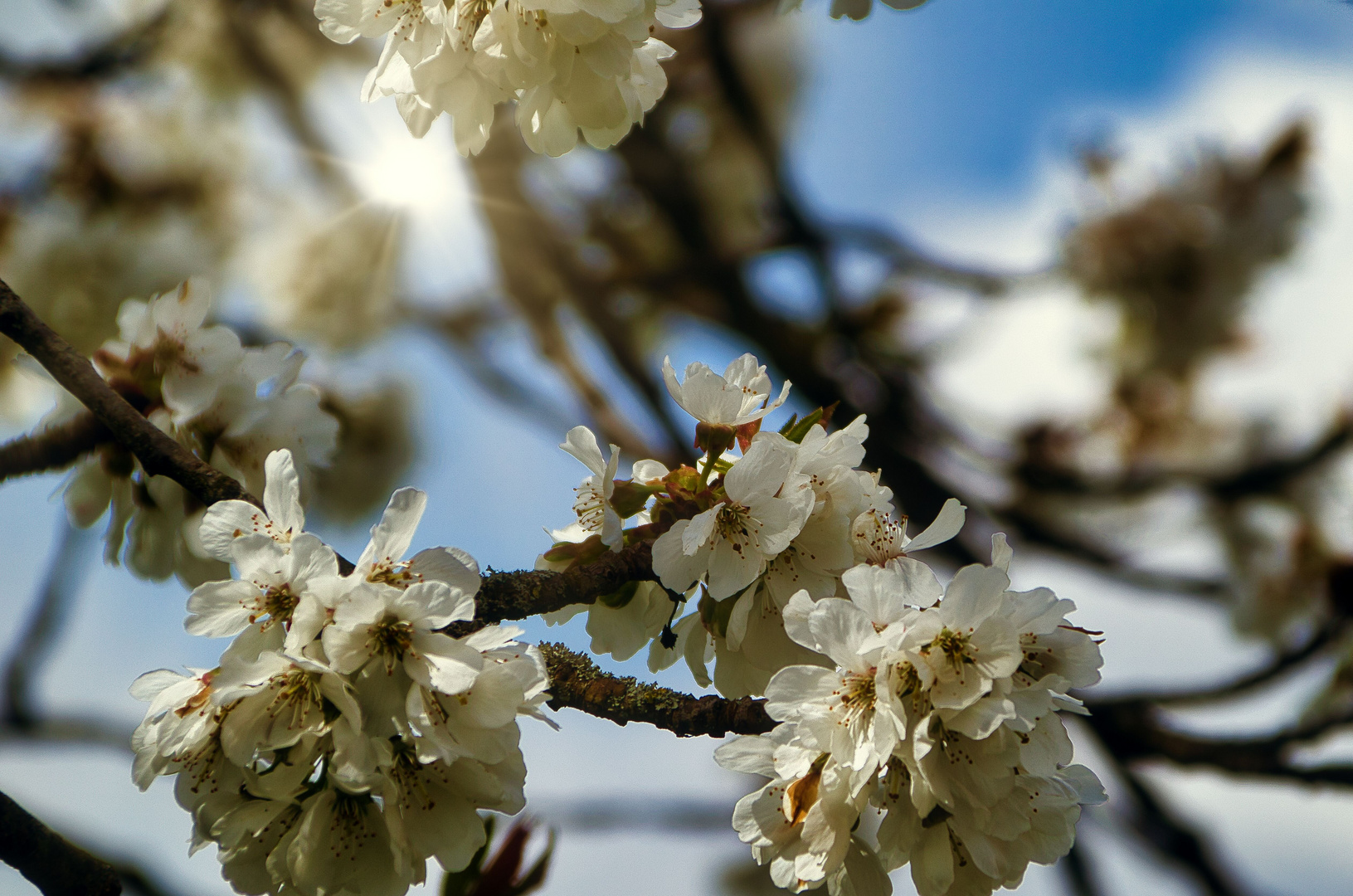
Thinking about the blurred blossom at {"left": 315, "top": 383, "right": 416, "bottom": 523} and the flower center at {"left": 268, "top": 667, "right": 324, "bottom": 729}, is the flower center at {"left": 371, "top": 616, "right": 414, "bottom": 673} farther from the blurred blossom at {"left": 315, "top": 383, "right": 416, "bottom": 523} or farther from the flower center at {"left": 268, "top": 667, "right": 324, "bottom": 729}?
the blurred blossom at {"left": 315, "top": 383, "right": 416, "bottom": 523}

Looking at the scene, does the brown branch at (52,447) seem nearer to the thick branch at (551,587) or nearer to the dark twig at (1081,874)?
the thick branch at (551,587)

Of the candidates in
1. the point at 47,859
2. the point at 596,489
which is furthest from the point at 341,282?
the point at 47,859

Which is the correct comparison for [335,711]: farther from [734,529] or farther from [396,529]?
[734,529]

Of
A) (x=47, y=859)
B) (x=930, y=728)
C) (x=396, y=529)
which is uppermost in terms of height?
(x=396, y=529)

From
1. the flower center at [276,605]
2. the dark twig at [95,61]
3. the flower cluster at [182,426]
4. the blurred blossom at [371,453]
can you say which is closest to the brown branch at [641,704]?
the flower center at [276,605]

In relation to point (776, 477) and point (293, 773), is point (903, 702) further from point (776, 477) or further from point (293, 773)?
point (293, 773)

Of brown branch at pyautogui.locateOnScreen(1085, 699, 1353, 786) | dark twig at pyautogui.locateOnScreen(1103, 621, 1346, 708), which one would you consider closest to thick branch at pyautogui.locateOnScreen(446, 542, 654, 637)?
brown branch at pyautogui.locateOnScreen(1085, 699, 1353, 786)
